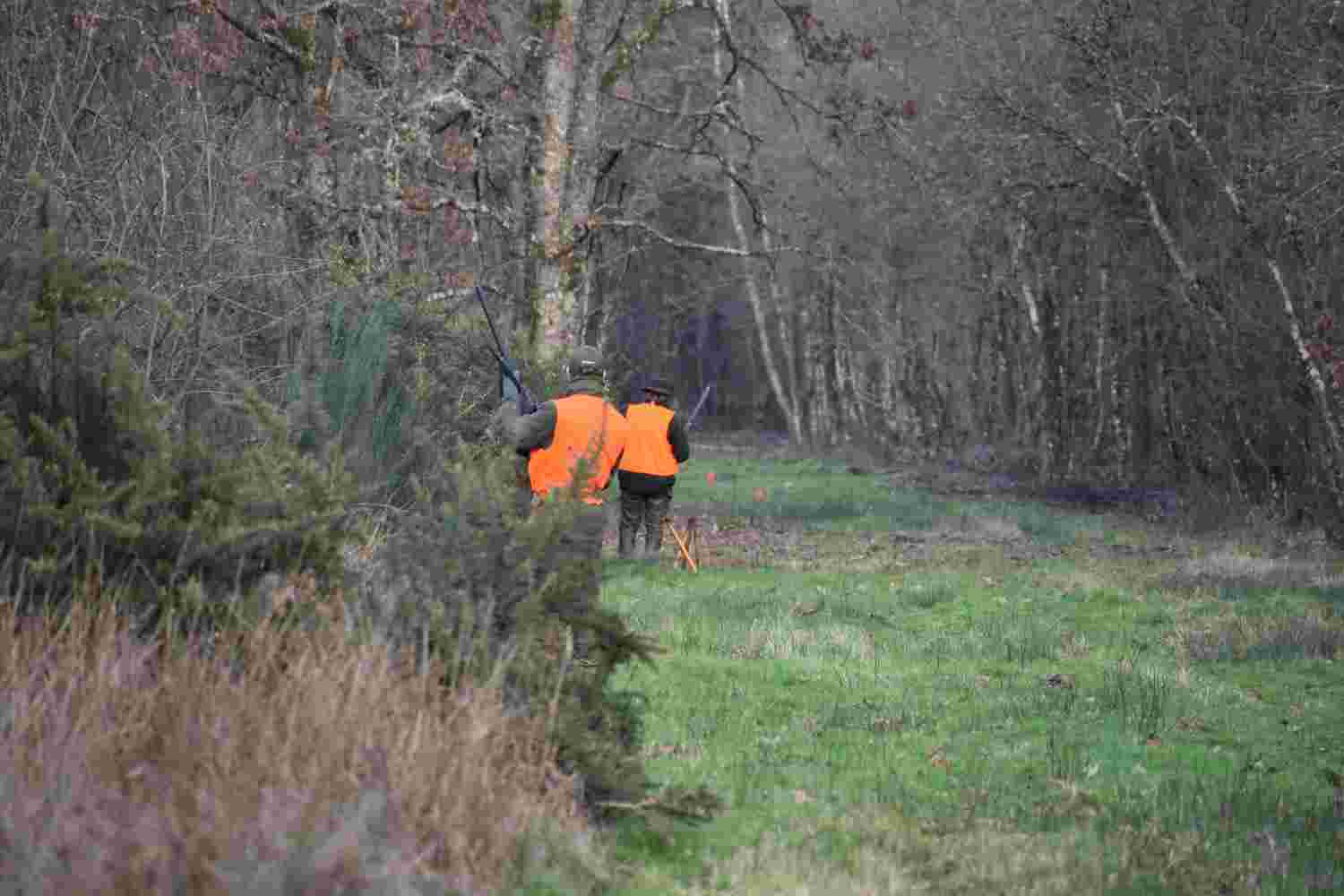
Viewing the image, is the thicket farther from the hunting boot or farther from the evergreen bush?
the hunting boot

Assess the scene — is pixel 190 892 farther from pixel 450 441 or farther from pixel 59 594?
pixel 450 441

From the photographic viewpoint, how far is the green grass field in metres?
7.23

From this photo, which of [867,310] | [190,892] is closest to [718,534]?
[190,892]

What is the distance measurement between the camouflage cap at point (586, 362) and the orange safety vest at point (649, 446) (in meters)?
4.08

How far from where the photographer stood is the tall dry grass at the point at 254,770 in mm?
5215

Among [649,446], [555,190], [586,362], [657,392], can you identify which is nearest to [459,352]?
[649,446]

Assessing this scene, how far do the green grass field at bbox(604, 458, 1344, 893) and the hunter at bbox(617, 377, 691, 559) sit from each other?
2.26 feet

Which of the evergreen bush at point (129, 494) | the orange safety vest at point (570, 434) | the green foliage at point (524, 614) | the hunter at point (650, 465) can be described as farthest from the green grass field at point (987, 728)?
the evergreen bush at point (129, 494)

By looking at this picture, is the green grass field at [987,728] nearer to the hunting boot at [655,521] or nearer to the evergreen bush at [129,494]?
the hunting boot at [655,521]

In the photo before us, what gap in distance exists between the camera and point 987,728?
10.2 m

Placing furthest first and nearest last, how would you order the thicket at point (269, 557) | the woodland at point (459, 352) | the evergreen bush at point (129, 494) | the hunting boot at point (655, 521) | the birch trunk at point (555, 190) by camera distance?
the birch trunk at point (555, 190) < the hunting boot at point (655, 521) < the evergreen bush at point (129, 494) < the thicket at point (269, 557) < the woodland at point (459, 352)

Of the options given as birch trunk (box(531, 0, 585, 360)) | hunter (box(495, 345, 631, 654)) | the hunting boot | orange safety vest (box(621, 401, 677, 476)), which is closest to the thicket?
hunter (box(495, 345, 631, 654))

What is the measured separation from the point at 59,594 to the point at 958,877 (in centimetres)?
332

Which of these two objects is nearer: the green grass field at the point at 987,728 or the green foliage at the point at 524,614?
the green foliage at the point at 524,614
